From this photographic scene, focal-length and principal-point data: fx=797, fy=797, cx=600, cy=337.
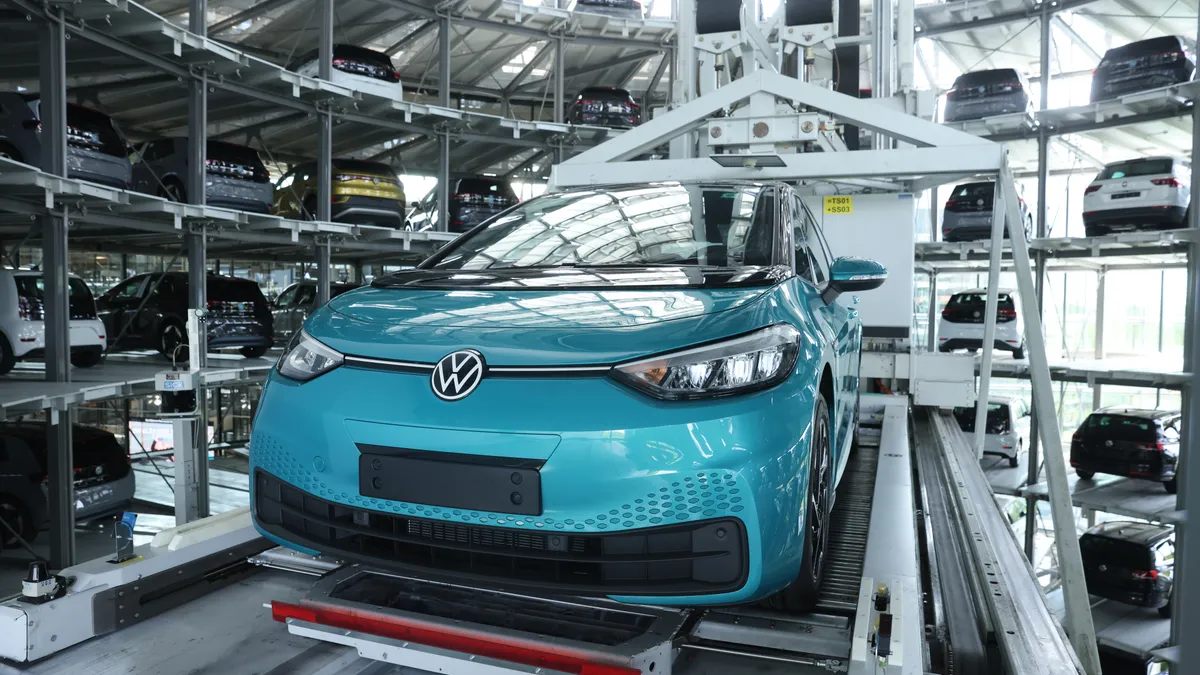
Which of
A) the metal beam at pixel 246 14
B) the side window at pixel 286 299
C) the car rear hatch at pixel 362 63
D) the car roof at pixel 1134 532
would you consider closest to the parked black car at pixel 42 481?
the side window at pixel 286 299

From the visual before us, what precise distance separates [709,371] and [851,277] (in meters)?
1.21

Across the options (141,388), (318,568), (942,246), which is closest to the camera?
(318,568)

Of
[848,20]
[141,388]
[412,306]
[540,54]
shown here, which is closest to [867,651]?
[412,306]

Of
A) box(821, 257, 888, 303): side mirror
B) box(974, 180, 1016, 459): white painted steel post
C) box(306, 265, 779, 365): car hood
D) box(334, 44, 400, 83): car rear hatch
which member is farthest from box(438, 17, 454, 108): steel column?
box(306, 265, 779, 365): car hood

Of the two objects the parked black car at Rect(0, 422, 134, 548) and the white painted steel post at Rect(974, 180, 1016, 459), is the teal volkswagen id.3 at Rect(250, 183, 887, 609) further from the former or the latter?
the parked black car at Rect(0, 422, 134, 548)

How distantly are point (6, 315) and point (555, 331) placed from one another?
815 cm

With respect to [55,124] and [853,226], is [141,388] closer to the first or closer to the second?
[55,124]

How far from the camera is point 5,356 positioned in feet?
26.4

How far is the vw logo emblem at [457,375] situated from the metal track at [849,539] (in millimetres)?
1162

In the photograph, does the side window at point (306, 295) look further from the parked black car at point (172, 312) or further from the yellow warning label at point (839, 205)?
the yellow warning label at point (839, 205)

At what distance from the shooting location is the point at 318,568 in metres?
2.53

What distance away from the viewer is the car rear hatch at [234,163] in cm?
1014

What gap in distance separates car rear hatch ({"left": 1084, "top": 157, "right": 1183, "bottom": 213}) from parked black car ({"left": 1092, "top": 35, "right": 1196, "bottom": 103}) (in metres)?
1.45

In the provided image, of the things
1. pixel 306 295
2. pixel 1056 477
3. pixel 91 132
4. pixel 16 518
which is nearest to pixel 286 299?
pixel 306 295
